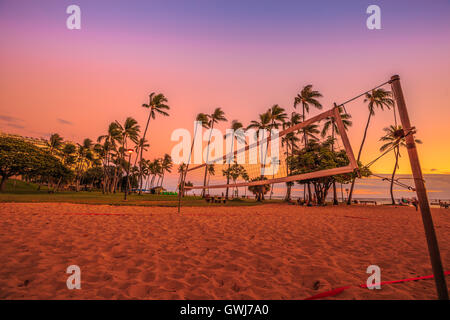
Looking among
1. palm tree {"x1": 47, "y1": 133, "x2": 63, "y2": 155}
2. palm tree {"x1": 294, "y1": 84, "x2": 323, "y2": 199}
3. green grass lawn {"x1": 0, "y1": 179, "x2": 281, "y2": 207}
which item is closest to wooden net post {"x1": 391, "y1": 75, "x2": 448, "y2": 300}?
green grass lawn {"x1": 0, "y1": 179, "x2": 281, "y2": 207}

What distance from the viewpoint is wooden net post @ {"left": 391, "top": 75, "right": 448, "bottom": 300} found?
81.6 inches

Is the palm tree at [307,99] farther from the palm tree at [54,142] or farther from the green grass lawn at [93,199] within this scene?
the palm tree at [54,142]

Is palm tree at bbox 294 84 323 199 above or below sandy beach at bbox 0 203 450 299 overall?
above

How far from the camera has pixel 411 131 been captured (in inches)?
90.8

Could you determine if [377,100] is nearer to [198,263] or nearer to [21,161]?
[198,263]

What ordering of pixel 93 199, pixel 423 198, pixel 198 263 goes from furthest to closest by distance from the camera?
pixel 93 199
pixel 198 263
pixel 423 198

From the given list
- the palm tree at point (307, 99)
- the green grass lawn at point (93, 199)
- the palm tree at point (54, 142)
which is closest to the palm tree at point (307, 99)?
the palm tree at point (307, 99)

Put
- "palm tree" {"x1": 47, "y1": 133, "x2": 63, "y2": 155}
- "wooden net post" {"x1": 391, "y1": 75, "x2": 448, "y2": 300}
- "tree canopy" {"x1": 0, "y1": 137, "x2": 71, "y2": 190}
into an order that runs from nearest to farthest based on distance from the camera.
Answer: "wooden net post" {"x1": 391, "y1": 75, "x2": 448, "y2": 300}
"tree canopy" {"x1": 0, "y1": 137, "x2": 71, "y2": 190}
"palm tree" {"x1": 47, "y1": 133, "x2": 63, "y2": 155}

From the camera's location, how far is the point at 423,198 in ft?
7.04

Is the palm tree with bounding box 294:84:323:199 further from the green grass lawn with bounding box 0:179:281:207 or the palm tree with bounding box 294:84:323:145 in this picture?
the green grass lawn with bounding box 0:179:281:207

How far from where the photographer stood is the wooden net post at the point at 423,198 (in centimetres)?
207

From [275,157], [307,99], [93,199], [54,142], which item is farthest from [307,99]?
[54,142]
